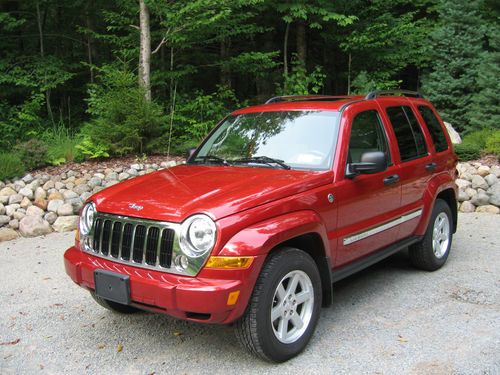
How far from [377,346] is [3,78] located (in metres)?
11.4

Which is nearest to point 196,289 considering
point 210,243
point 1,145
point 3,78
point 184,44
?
point 210,243

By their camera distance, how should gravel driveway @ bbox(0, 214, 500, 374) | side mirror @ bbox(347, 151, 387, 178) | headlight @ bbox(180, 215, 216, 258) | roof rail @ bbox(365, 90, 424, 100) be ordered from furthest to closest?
roof rail @ bbox(365, 90, 424, 100)
side mirror @ bbox(347, 151, 387, 178)
gravel driveway @ bbox(0, 214, 500, 374)
headlight @ bbox(180, 215, 216, 258)

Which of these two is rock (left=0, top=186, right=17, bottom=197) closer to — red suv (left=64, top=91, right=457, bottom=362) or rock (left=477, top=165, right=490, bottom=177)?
red suv (left=64, top=91, right=457, bottom=362)

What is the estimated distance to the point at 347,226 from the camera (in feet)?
13.6

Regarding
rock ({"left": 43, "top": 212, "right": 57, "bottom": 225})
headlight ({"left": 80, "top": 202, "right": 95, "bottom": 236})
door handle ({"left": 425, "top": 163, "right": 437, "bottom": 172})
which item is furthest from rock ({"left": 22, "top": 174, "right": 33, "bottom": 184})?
door handle ({"left": 425, "top": 163, "right": 437, "bottom": 172})

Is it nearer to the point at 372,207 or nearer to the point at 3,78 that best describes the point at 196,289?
the point at 372,207

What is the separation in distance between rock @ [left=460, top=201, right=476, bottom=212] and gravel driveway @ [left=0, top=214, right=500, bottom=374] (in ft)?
10.4

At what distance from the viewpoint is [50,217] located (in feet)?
26.6

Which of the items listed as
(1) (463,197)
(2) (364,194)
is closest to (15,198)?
(2) (364,194)

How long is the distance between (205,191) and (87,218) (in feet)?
3.34

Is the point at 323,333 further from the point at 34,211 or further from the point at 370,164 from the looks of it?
the point at 34,211

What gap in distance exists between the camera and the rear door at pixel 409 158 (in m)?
4.89

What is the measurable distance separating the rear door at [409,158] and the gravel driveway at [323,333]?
0.74 m

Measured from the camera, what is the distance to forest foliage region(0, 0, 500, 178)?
33.3 feet
